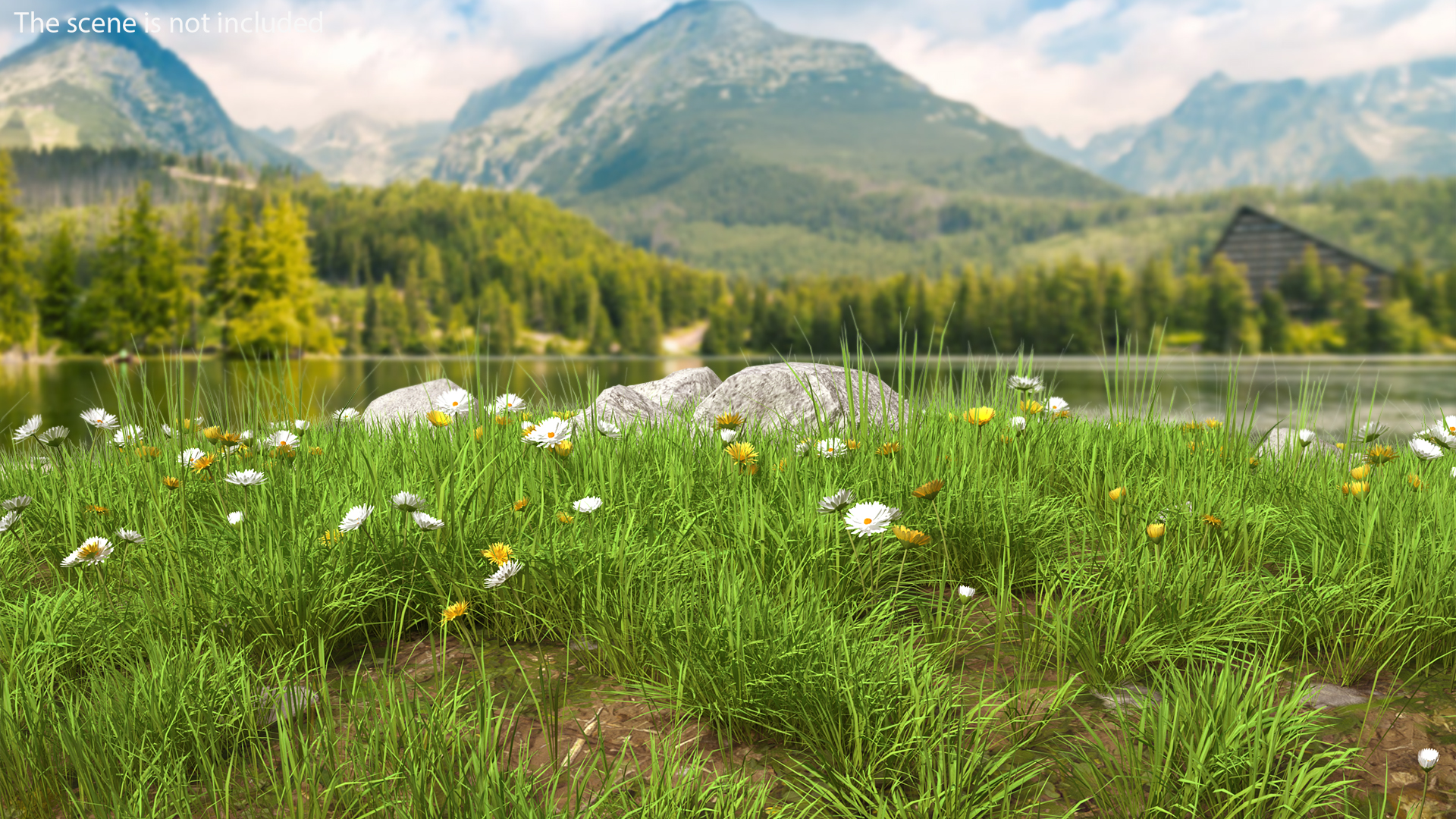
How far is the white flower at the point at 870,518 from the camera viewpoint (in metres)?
2.17

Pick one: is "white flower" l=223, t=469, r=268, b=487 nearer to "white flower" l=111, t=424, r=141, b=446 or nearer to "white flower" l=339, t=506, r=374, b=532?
"white flower" l=339, t=506, r=374, b=532

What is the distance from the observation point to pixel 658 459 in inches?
136

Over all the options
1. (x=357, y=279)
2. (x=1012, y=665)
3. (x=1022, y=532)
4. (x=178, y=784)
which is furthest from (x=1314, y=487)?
(x=357, y=279)

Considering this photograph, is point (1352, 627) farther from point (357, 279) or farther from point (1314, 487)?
point (357, 279)

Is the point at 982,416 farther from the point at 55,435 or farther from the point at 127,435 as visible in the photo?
the point at 55,435

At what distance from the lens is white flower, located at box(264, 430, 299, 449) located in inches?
127

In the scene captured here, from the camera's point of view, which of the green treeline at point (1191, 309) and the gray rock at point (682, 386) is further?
the green treeline at point (1191, 309)

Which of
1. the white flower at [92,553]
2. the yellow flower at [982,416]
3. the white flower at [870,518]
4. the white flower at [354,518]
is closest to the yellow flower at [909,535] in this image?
the white flower at [870,518]

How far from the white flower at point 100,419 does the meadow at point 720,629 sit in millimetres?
133

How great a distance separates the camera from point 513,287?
315ft

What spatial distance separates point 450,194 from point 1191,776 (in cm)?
14089

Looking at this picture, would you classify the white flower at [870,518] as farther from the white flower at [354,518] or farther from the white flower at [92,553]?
the white flower at [92,553]

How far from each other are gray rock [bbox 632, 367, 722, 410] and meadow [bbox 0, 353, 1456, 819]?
356 centimetres

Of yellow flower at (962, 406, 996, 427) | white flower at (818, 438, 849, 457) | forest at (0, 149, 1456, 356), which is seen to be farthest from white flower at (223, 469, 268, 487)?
yellow flower at (962, 406, 996, 427)
